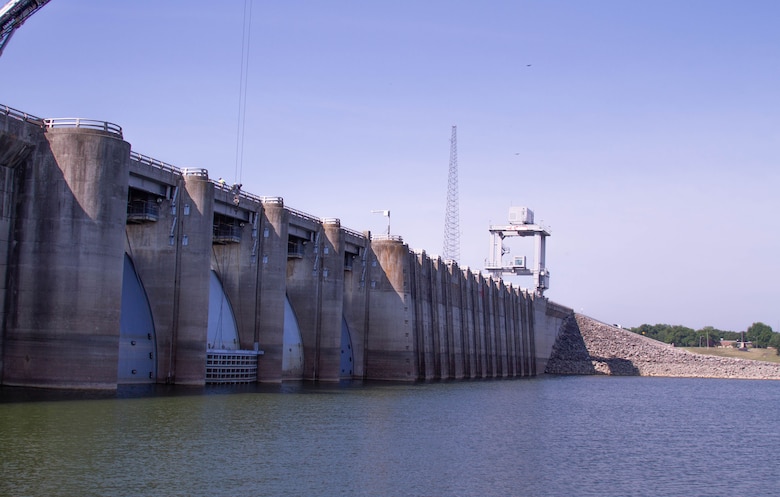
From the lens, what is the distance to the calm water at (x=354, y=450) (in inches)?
1200

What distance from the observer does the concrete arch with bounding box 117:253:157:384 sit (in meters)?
61.5

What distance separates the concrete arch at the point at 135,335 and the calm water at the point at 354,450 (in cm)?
505

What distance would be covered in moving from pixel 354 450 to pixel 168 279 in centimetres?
2936

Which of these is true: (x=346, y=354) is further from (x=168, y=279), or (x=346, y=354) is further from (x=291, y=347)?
(x=168, y=279)

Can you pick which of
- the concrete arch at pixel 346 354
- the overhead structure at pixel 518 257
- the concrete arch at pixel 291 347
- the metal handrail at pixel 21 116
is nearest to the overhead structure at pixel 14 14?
the metal handrail at pixel 21 116

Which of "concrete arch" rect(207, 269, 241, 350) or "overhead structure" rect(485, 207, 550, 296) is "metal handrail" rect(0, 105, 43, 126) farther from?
"overhead structure" rect(485, 207, 550, 296)

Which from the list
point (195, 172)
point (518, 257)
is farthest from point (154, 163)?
point (518, 257)

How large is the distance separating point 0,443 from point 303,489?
12.1m

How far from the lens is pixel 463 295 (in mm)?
128125

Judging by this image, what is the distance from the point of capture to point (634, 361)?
167 m

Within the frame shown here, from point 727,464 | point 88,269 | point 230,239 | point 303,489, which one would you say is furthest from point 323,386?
point 303,489

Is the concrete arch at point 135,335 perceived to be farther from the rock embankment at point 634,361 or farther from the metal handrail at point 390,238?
the rock embankment at point 634,361

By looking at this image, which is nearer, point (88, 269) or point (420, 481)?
point (420, 481)

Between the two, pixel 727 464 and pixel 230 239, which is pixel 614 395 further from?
pixel 727 464
